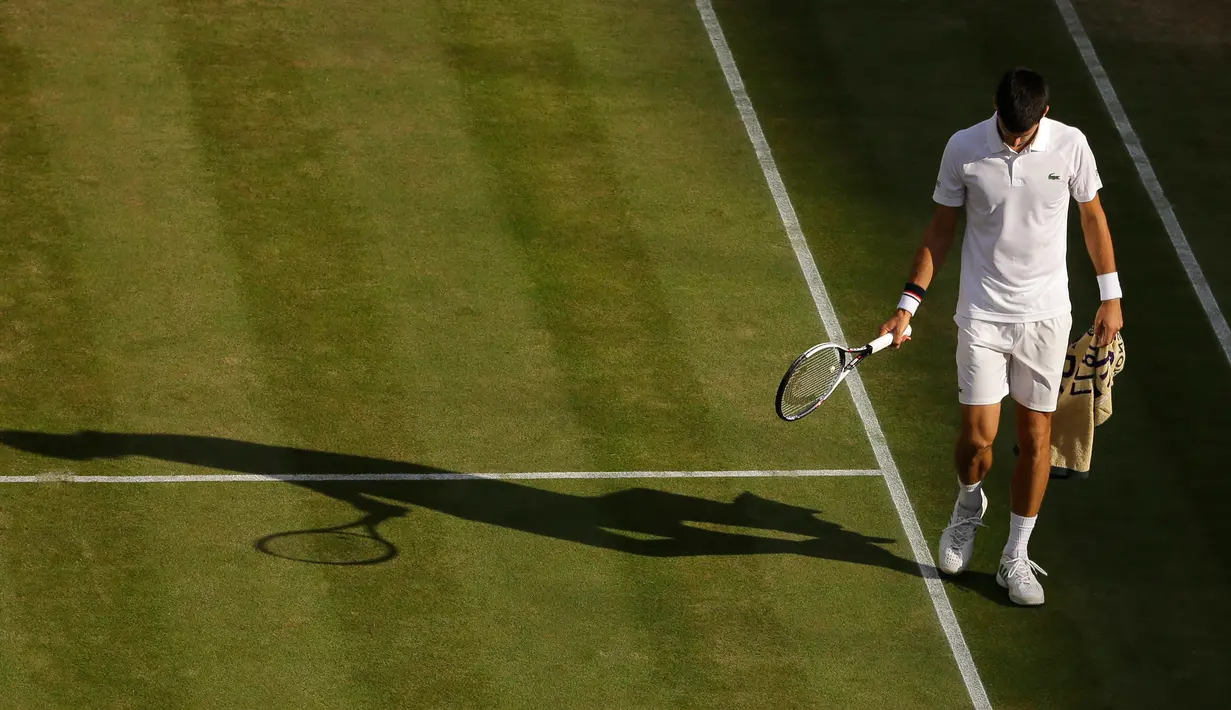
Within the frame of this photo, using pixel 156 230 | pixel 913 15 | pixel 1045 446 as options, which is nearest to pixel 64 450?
pixel 156 230

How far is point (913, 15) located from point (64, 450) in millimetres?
7275

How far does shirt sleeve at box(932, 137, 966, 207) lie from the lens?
26.2 ft

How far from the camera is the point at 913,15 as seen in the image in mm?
13664

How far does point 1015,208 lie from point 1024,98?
0.53m

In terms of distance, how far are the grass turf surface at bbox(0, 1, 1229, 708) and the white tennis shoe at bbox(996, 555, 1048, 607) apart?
10 cm

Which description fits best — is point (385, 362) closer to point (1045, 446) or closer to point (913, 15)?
point (1045, 446)

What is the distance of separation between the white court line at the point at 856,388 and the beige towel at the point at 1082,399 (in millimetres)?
783

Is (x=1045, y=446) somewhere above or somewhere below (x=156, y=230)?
below

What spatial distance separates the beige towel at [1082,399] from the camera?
8.37 metres

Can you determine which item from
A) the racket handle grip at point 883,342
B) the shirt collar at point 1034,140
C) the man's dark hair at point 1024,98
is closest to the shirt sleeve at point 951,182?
the shirt collar at point 1034,140

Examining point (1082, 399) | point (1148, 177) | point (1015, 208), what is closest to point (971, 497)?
point (1082, 399)

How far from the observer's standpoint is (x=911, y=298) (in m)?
8.14

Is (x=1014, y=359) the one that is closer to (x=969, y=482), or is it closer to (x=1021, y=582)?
(x=969, y=482)

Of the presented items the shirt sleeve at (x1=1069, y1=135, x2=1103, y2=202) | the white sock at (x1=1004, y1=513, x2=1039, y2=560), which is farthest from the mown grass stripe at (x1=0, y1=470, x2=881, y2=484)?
the shirt sleeve at (x1=1069, y1=135, x2=1103, y2=202)
